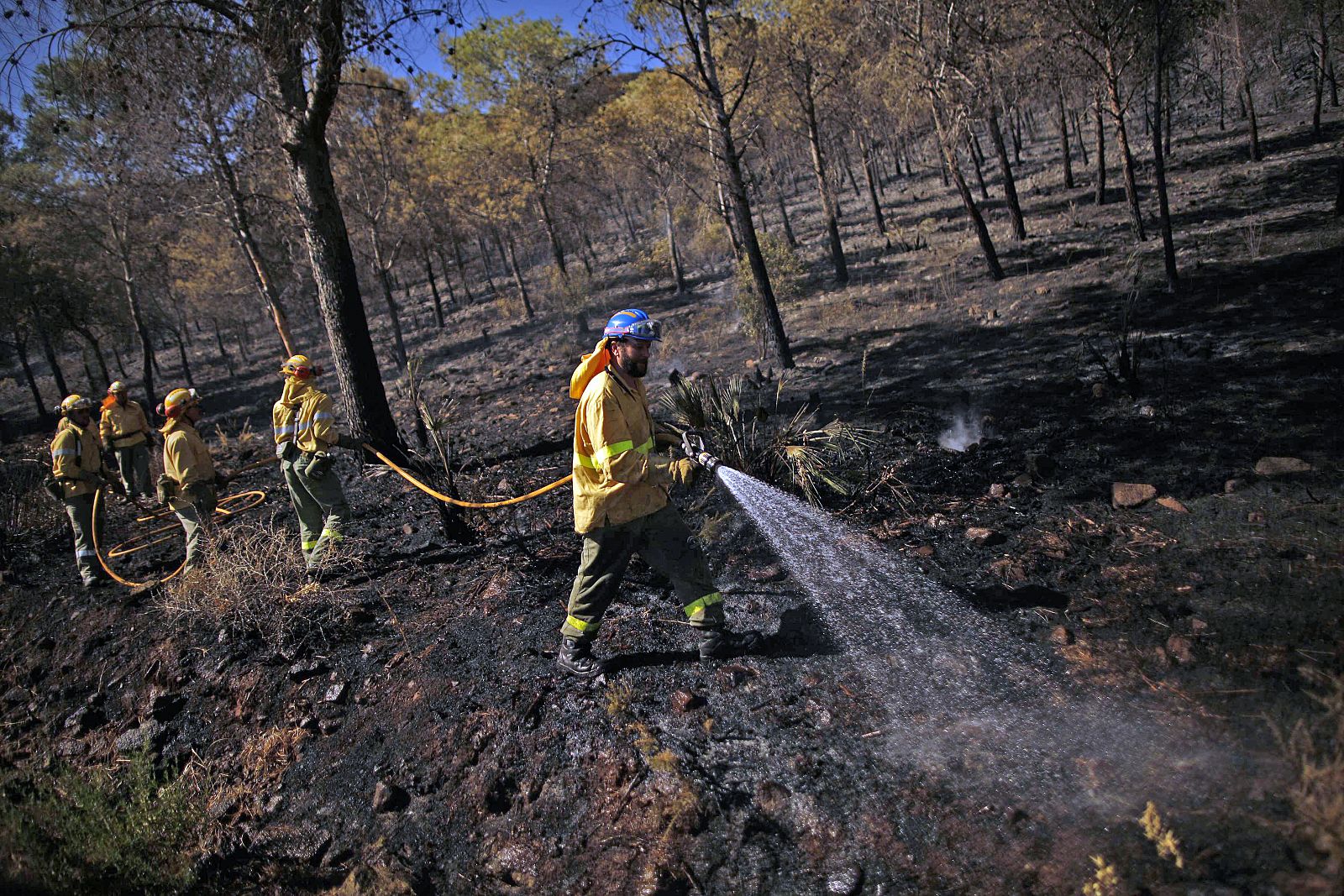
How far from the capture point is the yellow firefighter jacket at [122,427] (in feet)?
25.7

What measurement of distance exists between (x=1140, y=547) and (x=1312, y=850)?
2.28 m

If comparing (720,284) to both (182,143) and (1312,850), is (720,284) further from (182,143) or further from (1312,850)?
(1312,850)

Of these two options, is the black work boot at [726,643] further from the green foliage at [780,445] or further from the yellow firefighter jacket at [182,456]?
the yellow firefighter jacket at [182,456]

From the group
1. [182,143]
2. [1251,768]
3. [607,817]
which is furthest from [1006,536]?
[182,143]

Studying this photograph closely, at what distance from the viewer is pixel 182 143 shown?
1249 cm

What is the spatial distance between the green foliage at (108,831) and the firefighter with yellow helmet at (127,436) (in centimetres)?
511

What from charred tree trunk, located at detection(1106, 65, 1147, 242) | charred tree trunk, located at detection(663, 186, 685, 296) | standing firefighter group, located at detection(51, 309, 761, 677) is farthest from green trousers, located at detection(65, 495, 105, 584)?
charred tree trunk, located at detection(663, 186, 685, 296)

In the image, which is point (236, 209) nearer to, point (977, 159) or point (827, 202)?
point (827, 202)

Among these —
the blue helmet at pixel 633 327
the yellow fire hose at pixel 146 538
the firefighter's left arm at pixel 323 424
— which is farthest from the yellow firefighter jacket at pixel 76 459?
the blue helmet at pixel 633 327

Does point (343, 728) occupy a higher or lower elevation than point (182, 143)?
lower

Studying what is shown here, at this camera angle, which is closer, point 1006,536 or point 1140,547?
point 1140,547

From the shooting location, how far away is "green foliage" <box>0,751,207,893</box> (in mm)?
2863

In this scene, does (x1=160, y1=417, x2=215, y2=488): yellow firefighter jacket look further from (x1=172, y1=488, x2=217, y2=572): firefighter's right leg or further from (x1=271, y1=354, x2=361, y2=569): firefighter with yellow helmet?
(x1=271, y1=354, x2=361, y2=569): firefighter with yellow helmet

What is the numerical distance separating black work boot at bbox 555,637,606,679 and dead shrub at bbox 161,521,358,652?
187 centimetres
